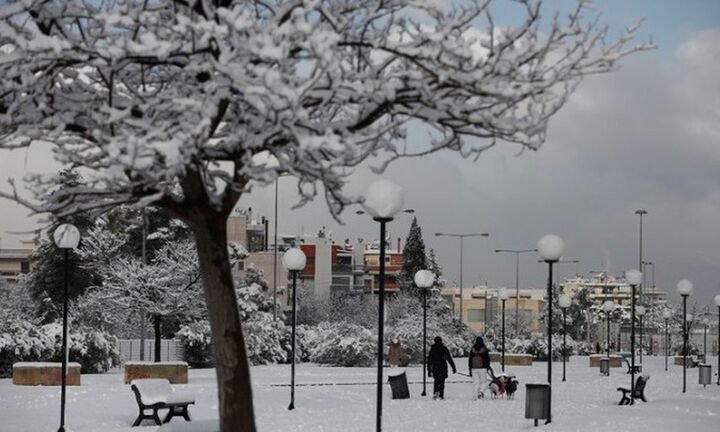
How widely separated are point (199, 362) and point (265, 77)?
118ft

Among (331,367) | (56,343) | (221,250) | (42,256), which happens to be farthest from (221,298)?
(42,256)

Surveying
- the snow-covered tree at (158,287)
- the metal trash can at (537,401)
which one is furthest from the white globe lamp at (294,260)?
→ the snow-covered tree at (158,287)

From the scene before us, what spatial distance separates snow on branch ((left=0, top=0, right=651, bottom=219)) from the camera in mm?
8188

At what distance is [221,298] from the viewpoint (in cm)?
1051

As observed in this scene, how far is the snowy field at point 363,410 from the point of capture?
18.8 metres

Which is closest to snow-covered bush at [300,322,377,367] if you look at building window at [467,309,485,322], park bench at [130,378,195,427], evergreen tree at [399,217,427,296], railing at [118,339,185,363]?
railing at [118,339,185,363]

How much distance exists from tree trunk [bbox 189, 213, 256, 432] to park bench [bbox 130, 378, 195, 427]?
9.09 metres

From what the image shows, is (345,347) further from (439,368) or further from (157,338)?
(439,368)

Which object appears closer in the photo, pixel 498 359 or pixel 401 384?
pixel 401 384

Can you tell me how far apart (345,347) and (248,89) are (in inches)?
1601

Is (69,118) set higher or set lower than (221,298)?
higher

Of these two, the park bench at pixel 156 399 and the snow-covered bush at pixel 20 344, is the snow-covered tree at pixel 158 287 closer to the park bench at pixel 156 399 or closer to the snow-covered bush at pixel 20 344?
the snow-covered bush at pixel 20 344

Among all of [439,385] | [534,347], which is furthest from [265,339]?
[534,347]

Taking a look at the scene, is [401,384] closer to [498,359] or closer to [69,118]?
[69,118]
